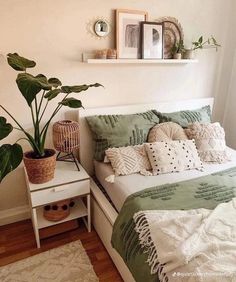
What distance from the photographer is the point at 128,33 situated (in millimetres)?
2092

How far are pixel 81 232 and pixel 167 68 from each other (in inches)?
69.5

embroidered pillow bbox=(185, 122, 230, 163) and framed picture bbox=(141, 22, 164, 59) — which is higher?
framed picture bbox=(141, 22, 164, 59)

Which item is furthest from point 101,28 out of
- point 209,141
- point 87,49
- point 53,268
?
point 53,268

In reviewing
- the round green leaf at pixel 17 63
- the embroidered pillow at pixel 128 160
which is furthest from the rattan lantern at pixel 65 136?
the round green leaf at pixel 17 63

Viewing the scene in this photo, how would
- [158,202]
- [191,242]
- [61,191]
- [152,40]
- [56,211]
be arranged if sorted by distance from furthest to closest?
[152,40]
[56,211]
[61,191]
[158,202]
[191,242]

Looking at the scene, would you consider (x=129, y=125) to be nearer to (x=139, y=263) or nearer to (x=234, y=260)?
(x=139, y=263)

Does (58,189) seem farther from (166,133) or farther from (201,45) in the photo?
(201,45)

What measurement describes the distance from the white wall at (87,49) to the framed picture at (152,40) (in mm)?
108

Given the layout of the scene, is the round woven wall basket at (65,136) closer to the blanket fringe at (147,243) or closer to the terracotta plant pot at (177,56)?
the blanket fringe at (147,243)

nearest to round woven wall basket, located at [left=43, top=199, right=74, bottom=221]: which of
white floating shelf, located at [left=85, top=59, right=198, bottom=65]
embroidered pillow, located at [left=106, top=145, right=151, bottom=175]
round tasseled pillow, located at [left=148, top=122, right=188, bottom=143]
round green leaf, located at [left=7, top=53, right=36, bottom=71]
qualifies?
embroidered pillow, located at [left=106, top=145, right=151, bottom=175]

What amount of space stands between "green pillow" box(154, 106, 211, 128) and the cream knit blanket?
1036mm

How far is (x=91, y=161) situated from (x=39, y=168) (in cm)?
62

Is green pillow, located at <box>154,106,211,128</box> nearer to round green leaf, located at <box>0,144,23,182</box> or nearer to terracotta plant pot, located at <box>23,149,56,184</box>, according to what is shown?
terracotta plant pot, located at <box>23,149,56,184</box>

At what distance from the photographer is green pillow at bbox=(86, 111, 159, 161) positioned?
200 centimetres
